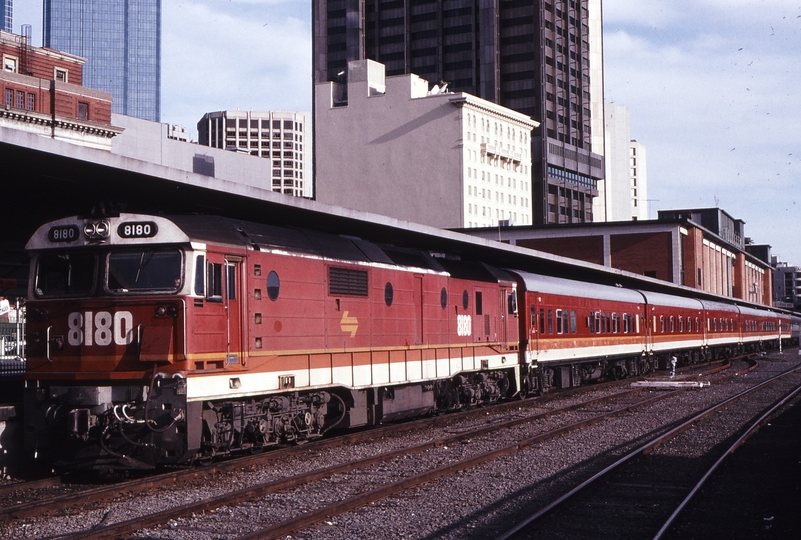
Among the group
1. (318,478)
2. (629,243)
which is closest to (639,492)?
(318,478)

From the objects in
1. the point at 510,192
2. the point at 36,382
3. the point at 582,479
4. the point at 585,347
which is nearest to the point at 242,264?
the point at 36,382

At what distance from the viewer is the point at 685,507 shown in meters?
12.4

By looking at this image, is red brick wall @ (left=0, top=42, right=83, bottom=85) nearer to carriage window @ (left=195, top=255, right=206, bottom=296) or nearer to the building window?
the building window

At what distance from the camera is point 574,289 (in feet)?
109

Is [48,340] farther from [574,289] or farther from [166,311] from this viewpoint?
[574,289]

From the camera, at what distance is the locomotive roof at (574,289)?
29.2m

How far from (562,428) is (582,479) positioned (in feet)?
18.6

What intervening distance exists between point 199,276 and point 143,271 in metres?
0.86

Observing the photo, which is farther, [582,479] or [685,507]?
[582,479]

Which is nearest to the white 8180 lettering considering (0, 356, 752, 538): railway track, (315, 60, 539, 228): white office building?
(0, 356, 752, 538): railway track

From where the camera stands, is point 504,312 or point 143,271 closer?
point 143,271

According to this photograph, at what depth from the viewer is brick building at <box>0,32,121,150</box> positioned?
7438cm

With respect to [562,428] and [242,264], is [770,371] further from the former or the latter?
[242,264]

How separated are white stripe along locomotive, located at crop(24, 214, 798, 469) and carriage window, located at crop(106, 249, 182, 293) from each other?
17 millimetres
